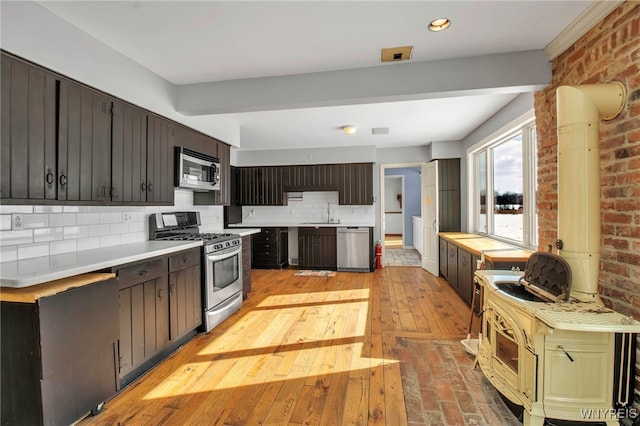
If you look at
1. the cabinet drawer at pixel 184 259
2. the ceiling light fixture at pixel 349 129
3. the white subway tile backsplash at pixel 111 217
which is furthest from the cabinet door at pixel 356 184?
the white subway tile backsplash at pixel 111 217

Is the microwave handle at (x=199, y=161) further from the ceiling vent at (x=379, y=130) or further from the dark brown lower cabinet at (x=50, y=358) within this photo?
the ceiling vent at (x=379, y=130)

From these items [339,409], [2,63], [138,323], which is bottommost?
[339,409]

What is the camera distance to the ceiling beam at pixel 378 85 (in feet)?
7.69

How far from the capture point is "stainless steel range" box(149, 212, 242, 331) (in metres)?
2.92

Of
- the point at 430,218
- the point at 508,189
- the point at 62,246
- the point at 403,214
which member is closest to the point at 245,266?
the point at 62,246

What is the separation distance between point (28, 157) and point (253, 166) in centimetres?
452

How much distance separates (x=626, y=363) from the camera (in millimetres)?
1477

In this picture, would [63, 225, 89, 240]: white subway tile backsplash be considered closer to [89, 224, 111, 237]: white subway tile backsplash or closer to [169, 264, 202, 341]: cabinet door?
[89, 224, 111, 237]: white subway tile backsplash

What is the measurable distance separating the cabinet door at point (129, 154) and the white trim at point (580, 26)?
3.42m

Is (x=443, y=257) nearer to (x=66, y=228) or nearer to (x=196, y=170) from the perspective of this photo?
(x=196, y=170)

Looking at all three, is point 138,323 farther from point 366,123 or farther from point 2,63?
point 366,123

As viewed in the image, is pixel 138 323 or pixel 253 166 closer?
pixel 138 323

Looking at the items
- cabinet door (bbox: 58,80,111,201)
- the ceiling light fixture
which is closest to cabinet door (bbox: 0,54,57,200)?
cabinet door (bbox: 58,80,111,201)

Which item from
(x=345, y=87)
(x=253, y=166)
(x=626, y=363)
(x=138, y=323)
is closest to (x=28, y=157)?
(x=138, y=323)
